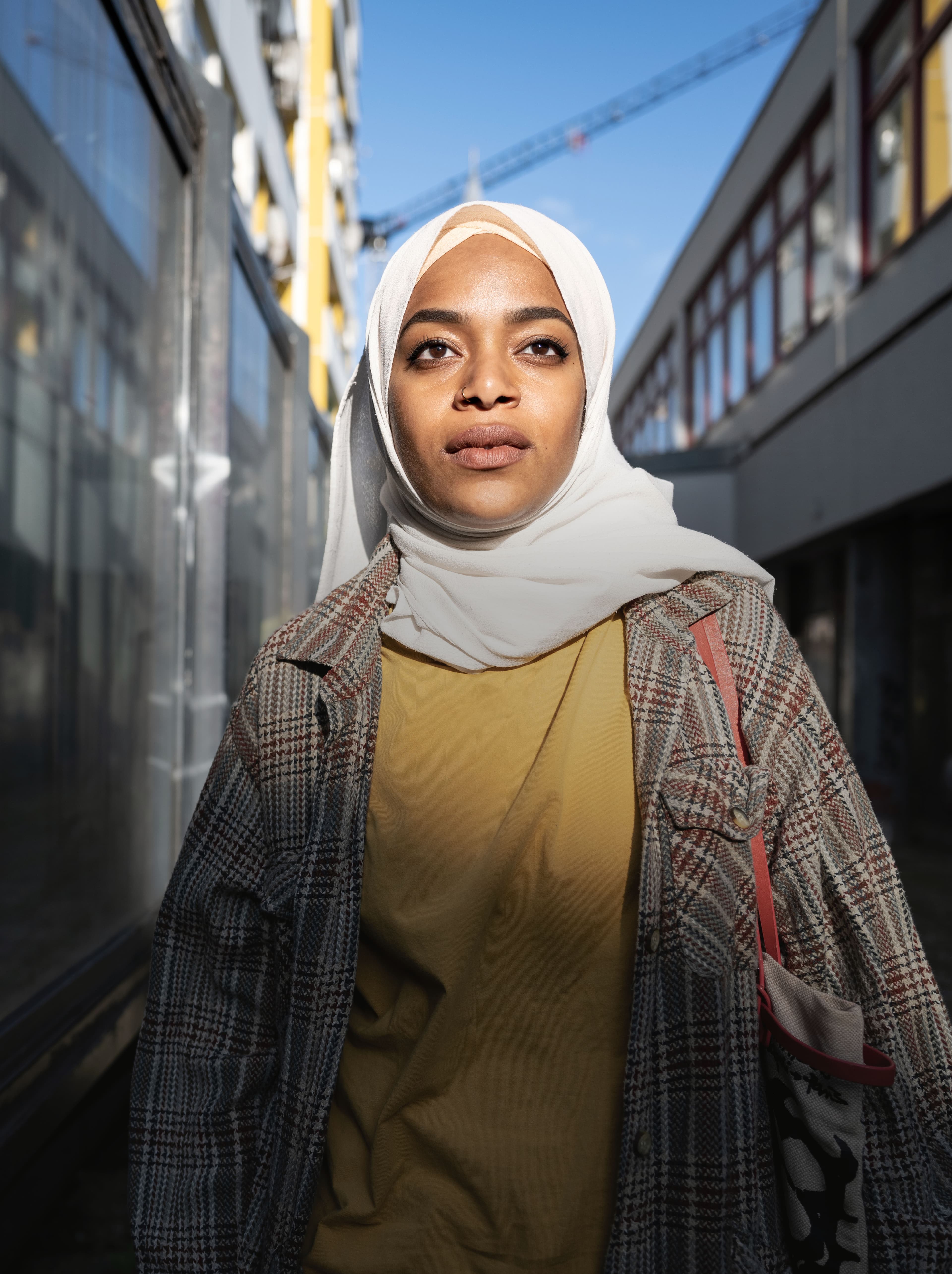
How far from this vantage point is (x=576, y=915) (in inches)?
51.4

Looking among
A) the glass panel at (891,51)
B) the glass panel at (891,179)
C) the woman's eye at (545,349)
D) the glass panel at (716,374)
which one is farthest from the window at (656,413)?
the woman's eye at (545,349)

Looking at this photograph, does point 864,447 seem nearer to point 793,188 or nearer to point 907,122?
point 907,122

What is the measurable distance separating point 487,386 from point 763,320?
44.9 ft

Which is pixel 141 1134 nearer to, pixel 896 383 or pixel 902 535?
pixel 896 383

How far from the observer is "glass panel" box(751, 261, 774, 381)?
13.5 m

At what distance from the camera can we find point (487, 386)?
1.43 m

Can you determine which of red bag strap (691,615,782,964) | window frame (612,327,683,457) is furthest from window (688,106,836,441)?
red bag strap (691,615,782,964)

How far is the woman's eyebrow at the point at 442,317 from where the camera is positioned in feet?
4.93

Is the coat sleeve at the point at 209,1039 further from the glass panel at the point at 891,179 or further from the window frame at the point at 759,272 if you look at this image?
the window frame at the point at 759,272

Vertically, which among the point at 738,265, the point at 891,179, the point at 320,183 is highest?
the point at 320,183

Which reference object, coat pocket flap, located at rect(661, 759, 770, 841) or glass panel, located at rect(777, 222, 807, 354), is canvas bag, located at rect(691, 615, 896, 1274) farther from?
glass panel, located at rect(777, 222, 807, 354)

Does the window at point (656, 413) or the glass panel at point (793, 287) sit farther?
the window at point (656, 413)

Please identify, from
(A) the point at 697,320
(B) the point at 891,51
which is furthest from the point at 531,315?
(A) the point at 697,320

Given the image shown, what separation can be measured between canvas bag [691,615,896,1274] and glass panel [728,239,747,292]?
1537 centimetres
